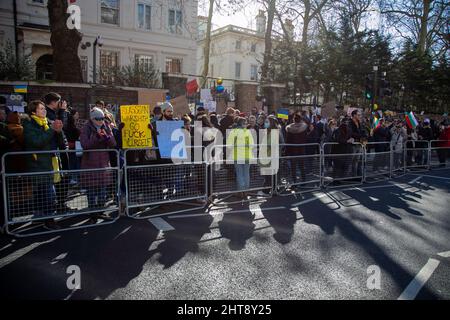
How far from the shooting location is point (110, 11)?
2630cm

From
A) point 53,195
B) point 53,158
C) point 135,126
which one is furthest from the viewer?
point 135,126

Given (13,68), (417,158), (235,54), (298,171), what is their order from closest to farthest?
(298,171) < (417,158) < (13,68) < (235,54)

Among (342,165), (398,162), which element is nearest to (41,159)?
(342,165)

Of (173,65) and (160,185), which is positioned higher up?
(173,65)

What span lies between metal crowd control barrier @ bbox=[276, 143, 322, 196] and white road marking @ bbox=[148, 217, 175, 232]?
311 cm

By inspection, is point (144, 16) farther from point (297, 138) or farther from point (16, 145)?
point (16, 145)

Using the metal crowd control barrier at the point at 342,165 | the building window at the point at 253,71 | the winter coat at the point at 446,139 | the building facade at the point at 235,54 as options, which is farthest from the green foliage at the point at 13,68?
the building window at the point at 253,71

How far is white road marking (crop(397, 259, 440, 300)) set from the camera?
141 inches

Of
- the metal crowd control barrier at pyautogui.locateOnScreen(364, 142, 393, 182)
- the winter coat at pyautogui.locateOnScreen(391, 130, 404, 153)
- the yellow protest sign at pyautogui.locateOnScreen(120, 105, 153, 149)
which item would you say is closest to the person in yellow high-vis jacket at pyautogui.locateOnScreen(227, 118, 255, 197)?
the yellow protest sign at pyautogui.locateOnScreen(120, 105, 153, 149)

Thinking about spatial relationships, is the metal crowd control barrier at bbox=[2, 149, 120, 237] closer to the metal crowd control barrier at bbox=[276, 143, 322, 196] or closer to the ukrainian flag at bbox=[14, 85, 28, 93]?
the metal crowd control barrier at bbox=[276, 143, 322, 196]

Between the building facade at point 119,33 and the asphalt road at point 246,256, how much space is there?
19.1m

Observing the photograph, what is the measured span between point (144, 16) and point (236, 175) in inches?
962
